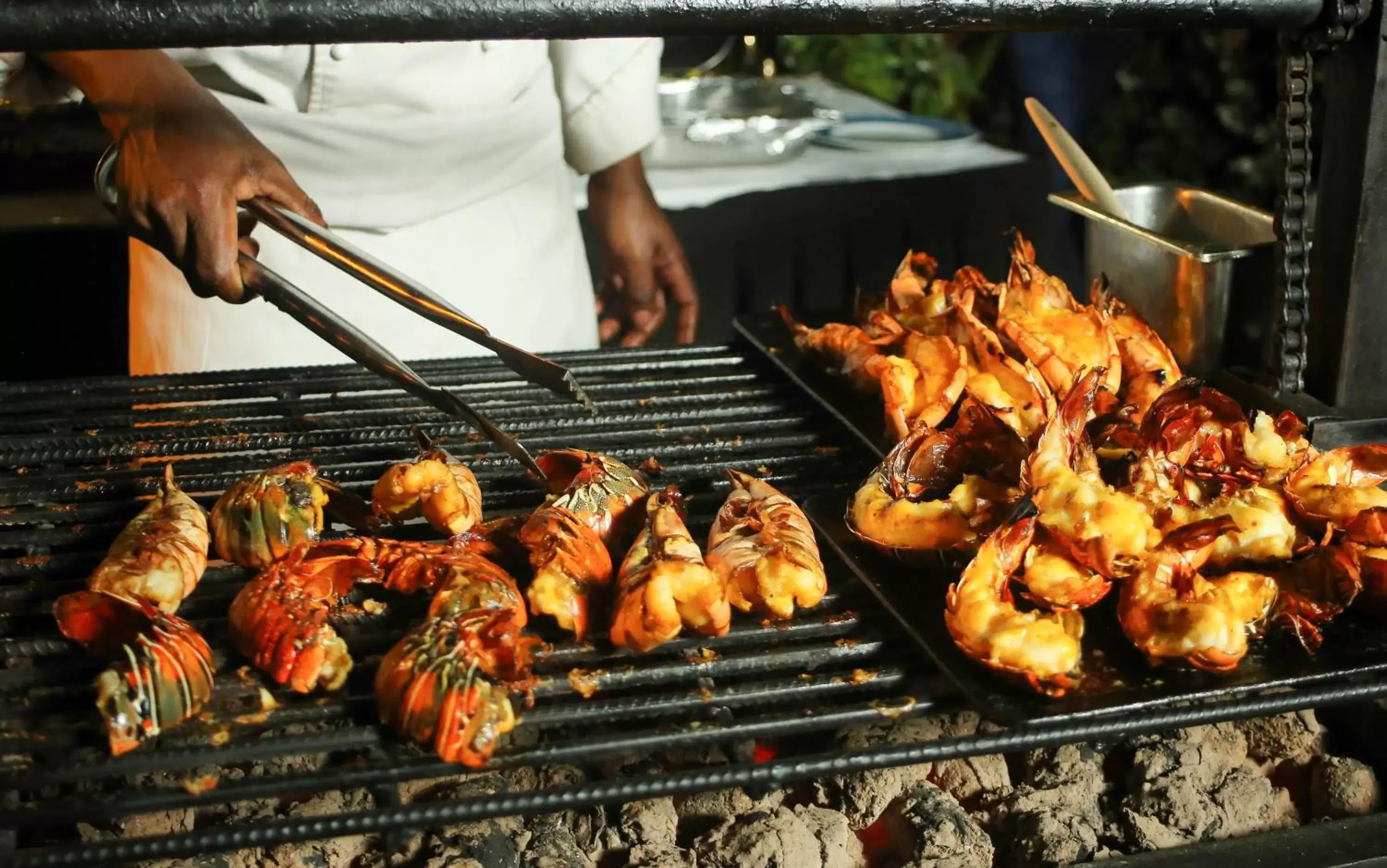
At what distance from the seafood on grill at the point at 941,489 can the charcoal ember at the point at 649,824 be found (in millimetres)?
599

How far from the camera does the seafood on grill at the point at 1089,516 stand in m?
1.89

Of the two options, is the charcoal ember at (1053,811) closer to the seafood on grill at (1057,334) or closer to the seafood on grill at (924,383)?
the seafood on grill at (924,383)

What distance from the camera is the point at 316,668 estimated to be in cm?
177

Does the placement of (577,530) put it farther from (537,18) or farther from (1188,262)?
(1188,262)

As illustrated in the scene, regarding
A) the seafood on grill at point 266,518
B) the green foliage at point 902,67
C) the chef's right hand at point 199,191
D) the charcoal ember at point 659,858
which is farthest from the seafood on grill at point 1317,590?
the green foliage at point 902,67

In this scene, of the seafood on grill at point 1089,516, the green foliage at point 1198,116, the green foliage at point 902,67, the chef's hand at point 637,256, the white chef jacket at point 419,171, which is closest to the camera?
the seafood on grill at point 1089,516

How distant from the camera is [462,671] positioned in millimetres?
1686

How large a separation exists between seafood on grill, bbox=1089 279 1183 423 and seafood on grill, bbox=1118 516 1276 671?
2.18ft

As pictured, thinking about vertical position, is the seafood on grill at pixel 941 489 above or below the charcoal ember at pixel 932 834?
above

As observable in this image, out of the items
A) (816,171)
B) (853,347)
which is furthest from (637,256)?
(816,171)

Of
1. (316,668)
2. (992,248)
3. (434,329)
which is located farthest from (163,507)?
(992,248)

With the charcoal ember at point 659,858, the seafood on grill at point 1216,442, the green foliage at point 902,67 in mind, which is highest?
the green foliage at point 902,67

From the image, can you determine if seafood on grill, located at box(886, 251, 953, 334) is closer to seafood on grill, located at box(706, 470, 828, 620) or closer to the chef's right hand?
seafood on grill, located at box(706, 470, 828, 620)

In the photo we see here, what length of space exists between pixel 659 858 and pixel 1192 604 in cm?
95
